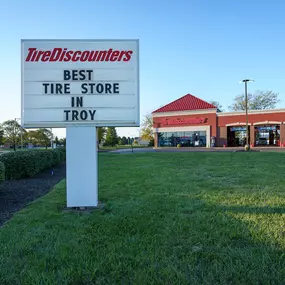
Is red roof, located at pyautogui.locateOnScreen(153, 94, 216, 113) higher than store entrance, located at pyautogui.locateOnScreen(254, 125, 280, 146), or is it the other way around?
red roof, located at pyautogui.locateOnScreen(153, 94, 216, 113)

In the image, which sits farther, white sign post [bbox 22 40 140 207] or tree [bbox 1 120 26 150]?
tree [bbox 1 120 26 150]

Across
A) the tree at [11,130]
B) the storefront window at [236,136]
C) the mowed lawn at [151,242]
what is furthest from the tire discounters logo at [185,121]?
the tree at [11,130]

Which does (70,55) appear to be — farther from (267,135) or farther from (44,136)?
(44,136)

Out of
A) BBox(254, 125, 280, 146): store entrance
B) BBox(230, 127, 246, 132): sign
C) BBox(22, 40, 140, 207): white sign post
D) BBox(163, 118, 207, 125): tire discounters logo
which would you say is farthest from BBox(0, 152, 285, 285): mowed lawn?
BBox(230, 127, 246, 132): sign

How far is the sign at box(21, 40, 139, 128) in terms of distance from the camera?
5.43m

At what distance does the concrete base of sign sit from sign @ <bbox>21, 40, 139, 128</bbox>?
28 centimetres

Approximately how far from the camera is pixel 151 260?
301 centimetres

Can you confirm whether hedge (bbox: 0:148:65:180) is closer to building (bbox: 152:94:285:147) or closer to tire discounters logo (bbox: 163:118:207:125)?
building (bbox: 152:94:285:147)

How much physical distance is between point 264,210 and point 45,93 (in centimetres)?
499

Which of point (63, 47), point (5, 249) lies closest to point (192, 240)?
point (5, 249)

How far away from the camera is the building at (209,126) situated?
4119 cm

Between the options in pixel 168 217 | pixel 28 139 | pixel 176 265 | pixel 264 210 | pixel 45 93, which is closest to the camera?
pixel 176 265

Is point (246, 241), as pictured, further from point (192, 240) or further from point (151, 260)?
point (151, 260)

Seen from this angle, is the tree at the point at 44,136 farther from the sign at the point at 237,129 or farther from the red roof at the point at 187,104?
the sign at the point at 237,129
